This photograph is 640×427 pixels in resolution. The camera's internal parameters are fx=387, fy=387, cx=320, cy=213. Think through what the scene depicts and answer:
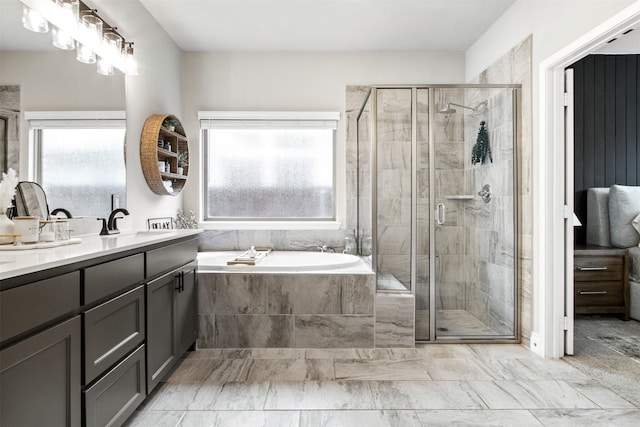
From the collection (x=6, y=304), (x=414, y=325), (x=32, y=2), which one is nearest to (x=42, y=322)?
(x=6, y=304)

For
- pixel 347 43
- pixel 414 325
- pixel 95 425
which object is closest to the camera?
pixel 95 425

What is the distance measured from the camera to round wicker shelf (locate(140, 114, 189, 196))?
2978 millimetres

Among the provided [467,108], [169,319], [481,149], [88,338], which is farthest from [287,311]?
[467,108]

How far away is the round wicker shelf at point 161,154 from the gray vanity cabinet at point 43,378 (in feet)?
6.20

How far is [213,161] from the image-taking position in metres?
4.05

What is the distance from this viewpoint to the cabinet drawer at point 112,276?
4.64 feet

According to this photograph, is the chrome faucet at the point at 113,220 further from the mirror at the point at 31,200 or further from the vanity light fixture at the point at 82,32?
the vanity light fixture at the point at 82,32

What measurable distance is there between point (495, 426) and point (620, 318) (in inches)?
98.2

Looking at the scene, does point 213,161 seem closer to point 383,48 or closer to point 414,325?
point 383,48

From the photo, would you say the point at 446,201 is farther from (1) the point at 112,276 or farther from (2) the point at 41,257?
(2) the point at 41,257

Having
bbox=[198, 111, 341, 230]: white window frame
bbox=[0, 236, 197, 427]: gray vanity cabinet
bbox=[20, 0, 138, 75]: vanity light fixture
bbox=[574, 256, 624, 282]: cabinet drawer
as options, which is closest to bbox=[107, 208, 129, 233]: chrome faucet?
bbox=[0, 236, 197, 427]: gray vanity cabinet

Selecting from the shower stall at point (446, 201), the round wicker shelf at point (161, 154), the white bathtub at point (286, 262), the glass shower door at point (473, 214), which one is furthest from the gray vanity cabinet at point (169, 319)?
the glass shower door at point (473, 214)

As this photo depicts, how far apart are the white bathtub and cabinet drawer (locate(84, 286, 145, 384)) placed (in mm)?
1002

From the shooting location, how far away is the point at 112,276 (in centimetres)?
158
